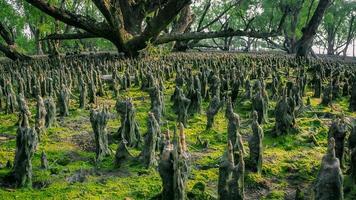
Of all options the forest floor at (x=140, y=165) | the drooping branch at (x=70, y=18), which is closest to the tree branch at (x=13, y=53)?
the drooping branch at (x=70, y=18)

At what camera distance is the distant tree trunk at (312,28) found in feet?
44.4

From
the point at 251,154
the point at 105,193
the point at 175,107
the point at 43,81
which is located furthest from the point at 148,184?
the point at 43,81

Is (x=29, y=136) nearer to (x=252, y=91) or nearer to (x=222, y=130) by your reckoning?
(x=222, y=130)

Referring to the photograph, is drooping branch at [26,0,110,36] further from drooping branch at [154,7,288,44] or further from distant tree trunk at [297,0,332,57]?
distant tree trunk at [297,0,332,57]

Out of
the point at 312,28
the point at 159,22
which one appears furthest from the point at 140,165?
the point at 312,28

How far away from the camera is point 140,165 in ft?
13.5

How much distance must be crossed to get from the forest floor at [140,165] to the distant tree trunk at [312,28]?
846 centimetres

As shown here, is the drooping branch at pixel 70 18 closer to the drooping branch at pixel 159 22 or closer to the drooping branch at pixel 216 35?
the drooping branch at pixel 159 22

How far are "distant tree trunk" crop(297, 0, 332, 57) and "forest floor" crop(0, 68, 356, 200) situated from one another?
27.7ft

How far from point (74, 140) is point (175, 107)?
6.18 feet

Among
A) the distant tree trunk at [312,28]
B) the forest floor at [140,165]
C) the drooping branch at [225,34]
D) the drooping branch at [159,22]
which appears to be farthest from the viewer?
the drooping branch at [225,34]

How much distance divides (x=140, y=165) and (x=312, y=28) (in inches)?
452

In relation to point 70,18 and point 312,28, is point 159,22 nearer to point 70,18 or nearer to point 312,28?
point 70,18

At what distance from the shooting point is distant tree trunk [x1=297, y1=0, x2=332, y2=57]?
532 inches
